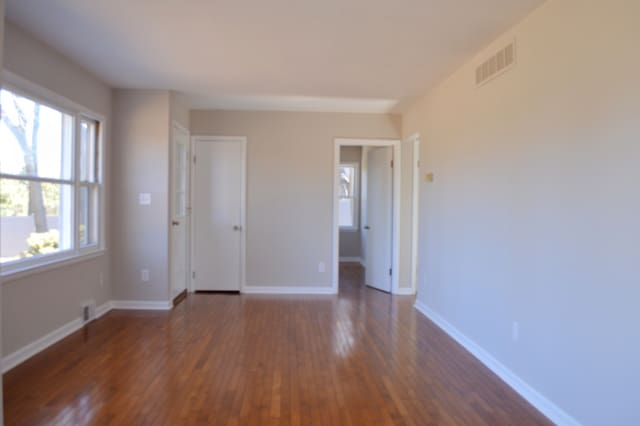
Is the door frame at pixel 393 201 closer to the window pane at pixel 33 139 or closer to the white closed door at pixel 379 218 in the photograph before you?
the white closed door at pixel 379 218

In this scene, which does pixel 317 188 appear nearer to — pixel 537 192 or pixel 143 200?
pixel 143 200

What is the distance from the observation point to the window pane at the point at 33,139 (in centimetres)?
285

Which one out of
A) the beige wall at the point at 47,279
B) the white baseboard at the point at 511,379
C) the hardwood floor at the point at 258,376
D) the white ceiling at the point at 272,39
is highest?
the white ceiling at the point at 272,39

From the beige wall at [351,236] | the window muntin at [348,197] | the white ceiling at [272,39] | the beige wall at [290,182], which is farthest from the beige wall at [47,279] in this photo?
the window muntin at [348,197]

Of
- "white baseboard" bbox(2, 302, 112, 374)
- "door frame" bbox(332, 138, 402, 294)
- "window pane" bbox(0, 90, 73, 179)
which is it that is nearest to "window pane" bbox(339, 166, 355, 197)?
"door frame" bbox(332, 138, 402, 294)

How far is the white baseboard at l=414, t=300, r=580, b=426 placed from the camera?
2.24 metres

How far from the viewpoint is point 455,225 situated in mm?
3676

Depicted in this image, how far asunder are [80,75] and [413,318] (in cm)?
410

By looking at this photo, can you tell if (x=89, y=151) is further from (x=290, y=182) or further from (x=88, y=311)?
(x=290, y=182)

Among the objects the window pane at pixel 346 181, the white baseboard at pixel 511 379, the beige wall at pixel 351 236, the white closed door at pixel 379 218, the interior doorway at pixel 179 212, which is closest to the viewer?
the white baseboard at pixel 511 379

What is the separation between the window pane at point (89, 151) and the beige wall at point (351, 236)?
15.8 feet

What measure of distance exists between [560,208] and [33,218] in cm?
373

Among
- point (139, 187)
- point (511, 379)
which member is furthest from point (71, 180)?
point (511, 379)

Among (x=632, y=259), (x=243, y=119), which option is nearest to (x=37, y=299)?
(x=243, y=119)
